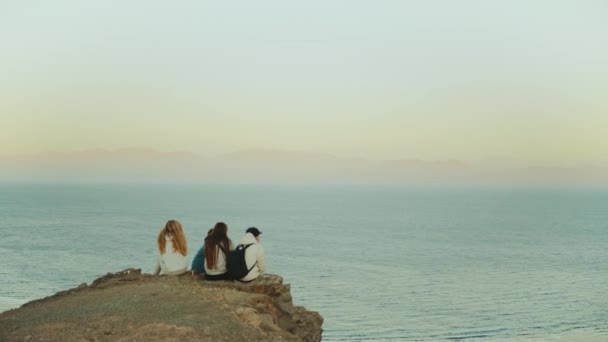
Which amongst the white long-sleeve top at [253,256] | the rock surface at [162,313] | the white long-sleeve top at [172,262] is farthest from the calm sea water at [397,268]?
the white long-sleeve top at [172,262]

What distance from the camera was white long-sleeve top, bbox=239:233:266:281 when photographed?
781 inches

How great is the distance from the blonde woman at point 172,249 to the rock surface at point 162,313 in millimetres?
342

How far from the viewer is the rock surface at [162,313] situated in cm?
1584

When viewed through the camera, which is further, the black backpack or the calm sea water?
the calm sea water

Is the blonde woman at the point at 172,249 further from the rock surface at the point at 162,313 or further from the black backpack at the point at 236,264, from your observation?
the black backpack at the point at 236,264

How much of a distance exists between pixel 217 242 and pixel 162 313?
3.51 m

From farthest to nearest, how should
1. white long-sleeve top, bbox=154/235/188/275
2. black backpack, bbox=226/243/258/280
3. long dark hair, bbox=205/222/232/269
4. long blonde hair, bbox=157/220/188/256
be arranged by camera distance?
white long-sleeve top, bbox=154/235/188/275 < black backpack, bbox=226/243/258/280 < long dark hair, bbox=205/222/232/269 < long blonde hair, bbox=157/220/188/256

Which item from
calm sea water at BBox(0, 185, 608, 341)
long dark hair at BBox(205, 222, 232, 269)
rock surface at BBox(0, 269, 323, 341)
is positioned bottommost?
calm sea water at BBox(0, 185, 608, 341)

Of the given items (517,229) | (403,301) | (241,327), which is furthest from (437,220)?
(241,327)

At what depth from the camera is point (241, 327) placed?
16.5m

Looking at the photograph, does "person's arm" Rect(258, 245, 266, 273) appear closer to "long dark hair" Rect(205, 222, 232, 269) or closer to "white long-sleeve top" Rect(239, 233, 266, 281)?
"white long-sleeve top" Rect(239, 233, 266, 281)

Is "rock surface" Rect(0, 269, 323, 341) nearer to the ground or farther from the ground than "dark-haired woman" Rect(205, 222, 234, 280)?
nearer to the ground

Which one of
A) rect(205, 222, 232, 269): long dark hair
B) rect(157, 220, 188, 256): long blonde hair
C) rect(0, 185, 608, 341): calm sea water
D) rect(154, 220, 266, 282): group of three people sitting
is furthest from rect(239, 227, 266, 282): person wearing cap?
rect(0, 185, 608, 341): calm sea water

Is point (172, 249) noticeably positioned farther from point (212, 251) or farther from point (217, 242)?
point (217, 242)
